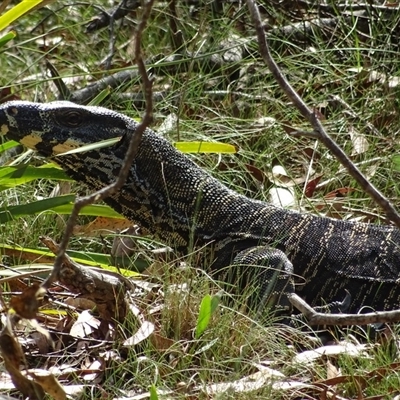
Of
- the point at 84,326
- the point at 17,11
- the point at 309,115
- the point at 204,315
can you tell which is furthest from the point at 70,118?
the point at 309,115

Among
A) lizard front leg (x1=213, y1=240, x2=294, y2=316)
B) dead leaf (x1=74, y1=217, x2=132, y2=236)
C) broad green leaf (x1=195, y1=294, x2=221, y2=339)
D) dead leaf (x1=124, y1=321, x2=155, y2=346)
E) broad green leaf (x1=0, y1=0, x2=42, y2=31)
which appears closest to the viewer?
broad green leaf (x1=195, y1=294, x2=221, y2=339)

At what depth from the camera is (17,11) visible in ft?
16.4

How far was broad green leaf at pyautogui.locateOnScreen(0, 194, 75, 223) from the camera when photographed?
479 centimetres

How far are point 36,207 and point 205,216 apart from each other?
86 cm

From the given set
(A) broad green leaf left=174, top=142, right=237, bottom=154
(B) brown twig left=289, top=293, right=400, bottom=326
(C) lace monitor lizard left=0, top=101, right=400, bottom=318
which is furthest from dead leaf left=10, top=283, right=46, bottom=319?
(A) broad green leaf left=174, top=142, right=237, bottom=154

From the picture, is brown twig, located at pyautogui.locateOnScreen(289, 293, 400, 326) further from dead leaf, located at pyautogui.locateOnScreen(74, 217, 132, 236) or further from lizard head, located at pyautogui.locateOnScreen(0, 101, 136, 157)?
dead leaf, located at pyautogui.locateOnScreen(74, 217, 132, 236)

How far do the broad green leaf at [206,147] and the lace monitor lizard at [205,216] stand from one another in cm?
21

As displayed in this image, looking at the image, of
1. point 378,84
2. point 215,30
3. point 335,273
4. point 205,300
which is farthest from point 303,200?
point 205,300

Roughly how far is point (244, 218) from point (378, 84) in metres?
2.11

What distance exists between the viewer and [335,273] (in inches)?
197

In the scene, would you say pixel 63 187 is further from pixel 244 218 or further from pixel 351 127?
pixel 351 127

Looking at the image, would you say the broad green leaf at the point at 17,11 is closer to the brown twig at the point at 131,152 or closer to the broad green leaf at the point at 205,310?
the broad green leaf at the point at 205,310

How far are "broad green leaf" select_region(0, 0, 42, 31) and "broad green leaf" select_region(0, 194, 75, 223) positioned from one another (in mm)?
941

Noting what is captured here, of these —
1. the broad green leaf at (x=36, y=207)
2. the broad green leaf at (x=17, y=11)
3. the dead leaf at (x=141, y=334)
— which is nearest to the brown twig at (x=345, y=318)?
the dead leaf at (x=141, y=334)
